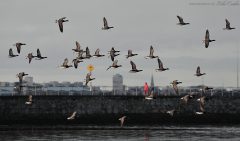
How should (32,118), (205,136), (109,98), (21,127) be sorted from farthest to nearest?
(109,98)
(32,118)
(21,127)
(205,136)

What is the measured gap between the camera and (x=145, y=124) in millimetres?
56531

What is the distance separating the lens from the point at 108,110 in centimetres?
5856

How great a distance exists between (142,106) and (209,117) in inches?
345

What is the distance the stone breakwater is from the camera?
55.9 meters

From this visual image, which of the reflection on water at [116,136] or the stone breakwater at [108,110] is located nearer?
the reflection on water at [116,136]

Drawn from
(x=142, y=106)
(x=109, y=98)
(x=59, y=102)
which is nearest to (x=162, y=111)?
(x=142, y=106)

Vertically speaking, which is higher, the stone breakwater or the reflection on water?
the stone breakwater

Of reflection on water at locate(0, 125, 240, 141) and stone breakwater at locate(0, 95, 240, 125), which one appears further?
stone breakwater at locate(0, 95, 240, 125)

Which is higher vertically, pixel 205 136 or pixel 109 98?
pixel 109 98

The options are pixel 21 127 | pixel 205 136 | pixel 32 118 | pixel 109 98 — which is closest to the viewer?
pixel 205 136

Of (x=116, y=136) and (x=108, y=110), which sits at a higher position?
(x=108, y=110)

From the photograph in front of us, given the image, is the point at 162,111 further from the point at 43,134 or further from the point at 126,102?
the point at 43,134

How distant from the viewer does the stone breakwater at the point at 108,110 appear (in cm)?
5591

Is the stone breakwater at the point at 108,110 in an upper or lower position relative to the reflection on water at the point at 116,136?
upper
